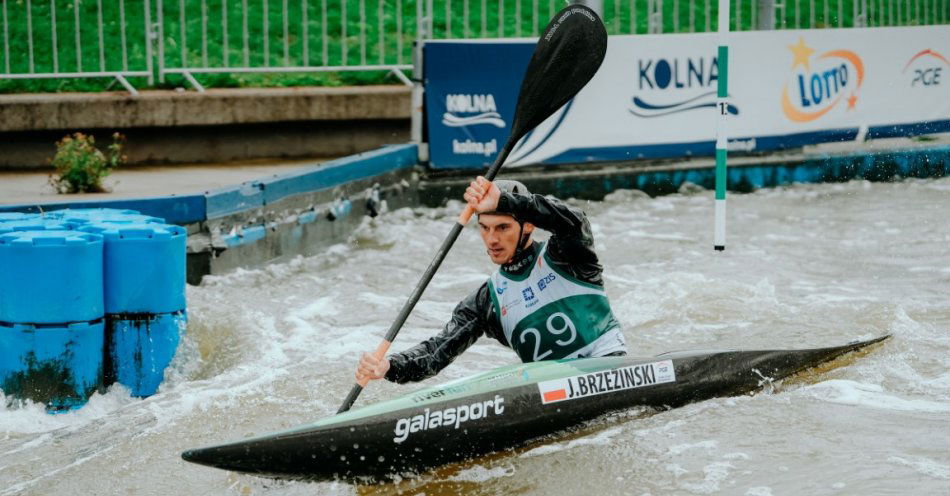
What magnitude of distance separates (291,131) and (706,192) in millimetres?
4229

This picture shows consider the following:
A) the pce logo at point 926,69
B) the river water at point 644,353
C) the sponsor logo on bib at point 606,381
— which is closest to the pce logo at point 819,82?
the pce logo at point 926,69

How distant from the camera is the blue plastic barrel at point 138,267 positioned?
19.3 ft

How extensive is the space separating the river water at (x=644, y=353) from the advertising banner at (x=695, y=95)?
0.80 metres

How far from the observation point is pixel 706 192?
482 inches

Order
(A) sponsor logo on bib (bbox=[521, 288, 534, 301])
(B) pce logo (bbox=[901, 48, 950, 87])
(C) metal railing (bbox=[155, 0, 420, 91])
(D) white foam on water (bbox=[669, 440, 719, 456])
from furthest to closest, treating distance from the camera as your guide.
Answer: (B) pce logo (bbox=[901, 48, 950, 87]), (C) metal railing (bbox=[155, 0, 420, 91]), (D) white foam on water (bbox=[669, 440, 719, 456]), (A) sponsor logo on bib (bbox=[521, 288, 534, 301])

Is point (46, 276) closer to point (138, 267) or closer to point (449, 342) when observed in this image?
point (138, 267)

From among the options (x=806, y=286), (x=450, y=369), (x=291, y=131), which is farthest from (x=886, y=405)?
(x=291, y=131)

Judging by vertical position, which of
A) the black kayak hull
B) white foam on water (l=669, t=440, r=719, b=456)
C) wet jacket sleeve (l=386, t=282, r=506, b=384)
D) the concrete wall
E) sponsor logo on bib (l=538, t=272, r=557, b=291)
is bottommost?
white foam on water (l=669, t=440, r=719, b=456)

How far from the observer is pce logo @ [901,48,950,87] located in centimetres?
1291

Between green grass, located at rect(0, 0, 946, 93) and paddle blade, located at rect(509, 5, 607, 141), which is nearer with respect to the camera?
paddle blade, located at rect(509, 5, 607, 141)

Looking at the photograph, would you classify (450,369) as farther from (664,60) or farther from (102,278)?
(664,60)

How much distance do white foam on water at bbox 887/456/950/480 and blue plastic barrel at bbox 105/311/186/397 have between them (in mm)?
3452

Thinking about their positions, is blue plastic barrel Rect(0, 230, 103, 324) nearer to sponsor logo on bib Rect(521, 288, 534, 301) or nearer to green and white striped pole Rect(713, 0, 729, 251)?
sponsor logo on bib Rect(521, 288, 534, 301)

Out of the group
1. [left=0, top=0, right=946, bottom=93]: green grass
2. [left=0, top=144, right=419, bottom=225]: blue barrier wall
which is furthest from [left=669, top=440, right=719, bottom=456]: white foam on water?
[left=0, top=0, right=946, bottom=93]: green grass
